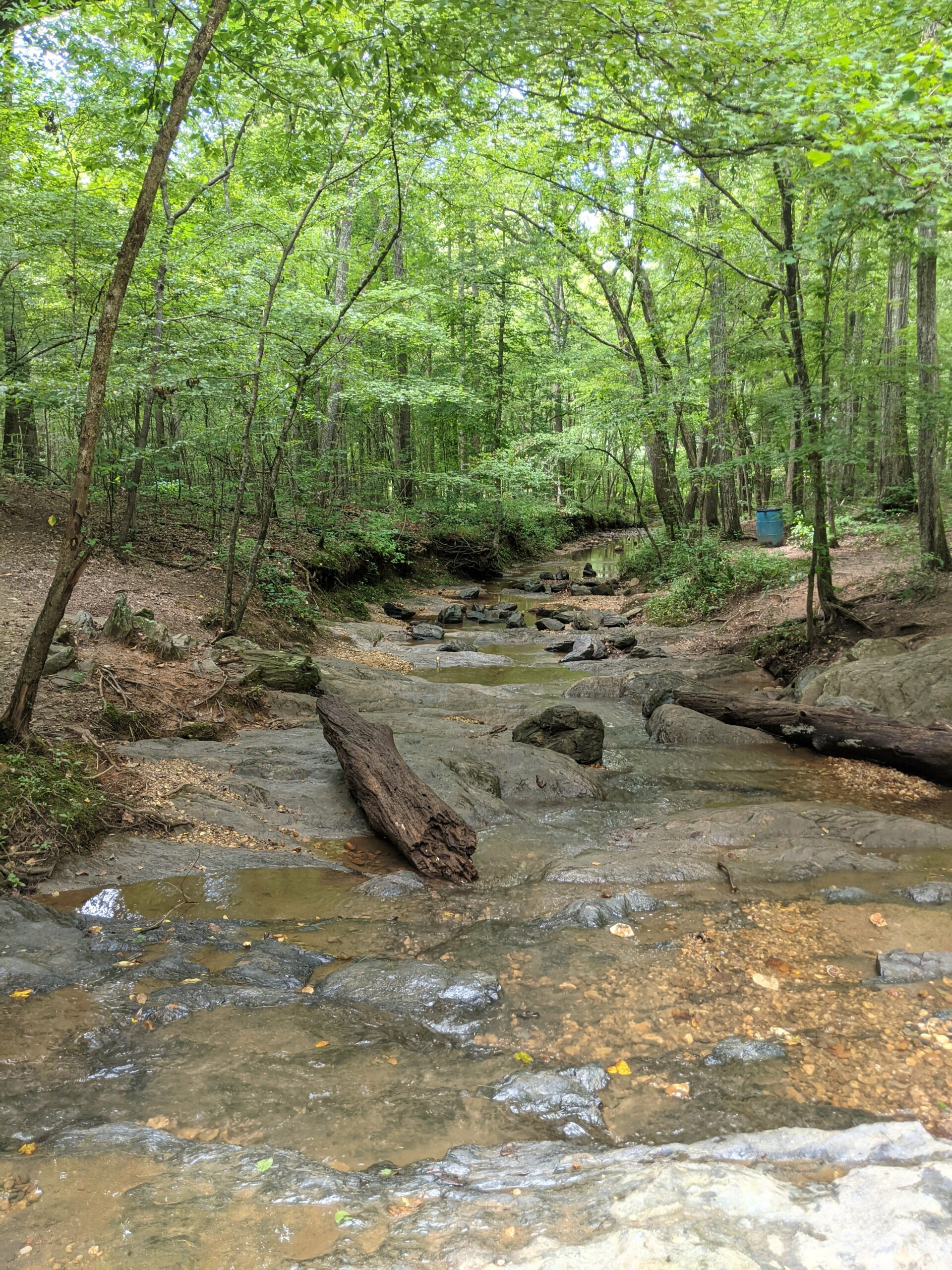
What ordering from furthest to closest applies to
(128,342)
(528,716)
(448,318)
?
(448,318) → (128,342) → (528,716)

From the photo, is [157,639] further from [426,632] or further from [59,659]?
[426,632]

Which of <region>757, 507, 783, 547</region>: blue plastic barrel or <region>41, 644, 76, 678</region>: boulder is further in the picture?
<region>757, 507, 783, 547</region>: blue plastic barrel

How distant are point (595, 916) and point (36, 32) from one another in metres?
12.1

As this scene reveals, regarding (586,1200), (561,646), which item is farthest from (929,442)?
(586,1200)

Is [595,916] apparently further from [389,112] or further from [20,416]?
[20,416]

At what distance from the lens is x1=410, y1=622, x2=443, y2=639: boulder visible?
1485 cm

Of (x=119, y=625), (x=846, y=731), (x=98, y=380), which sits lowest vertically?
(x=846, y=731)

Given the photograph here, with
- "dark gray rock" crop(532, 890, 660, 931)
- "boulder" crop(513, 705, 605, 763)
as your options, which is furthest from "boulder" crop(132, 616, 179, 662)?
"dark gray rock" crop(532, 890, 660, 931)

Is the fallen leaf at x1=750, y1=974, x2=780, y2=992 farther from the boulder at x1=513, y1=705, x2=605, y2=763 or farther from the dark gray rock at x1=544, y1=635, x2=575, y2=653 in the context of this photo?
the dark gray rock at x1=544, y1=635, x2=575, y2=653

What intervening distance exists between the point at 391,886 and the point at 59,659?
409 centimetres

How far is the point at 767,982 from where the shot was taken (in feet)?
12.3

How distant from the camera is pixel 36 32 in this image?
9.00m

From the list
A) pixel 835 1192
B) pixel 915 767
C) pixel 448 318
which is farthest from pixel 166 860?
pixel 448 318

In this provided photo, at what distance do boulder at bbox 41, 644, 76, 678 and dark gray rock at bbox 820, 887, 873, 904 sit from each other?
663 cm
